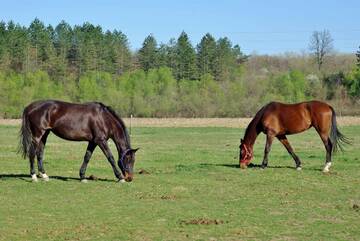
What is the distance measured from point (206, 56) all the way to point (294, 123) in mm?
78073

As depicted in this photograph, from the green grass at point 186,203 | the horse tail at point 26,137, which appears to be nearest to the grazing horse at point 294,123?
the green grass at point 186,203

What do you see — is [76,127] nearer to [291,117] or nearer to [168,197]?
[168,197]

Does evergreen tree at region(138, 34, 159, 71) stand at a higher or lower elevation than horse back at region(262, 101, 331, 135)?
higher

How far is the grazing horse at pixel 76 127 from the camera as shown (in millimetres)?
15180

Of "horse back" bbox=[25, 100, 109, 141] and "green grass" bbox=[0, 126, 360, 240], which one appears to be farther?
"horse back" bbox=[25, 100, 109, 141]

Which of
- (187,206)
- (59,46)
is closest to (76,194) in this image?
(187,206)

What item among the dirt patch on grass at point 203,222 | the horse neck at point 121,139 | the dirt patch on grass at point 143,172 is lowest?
the dirt patch on grass at point 143,172

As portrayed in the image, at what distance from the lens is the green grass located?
31.2ft

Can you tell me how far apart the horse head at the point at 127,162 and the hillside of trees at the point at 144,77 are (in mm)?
59129

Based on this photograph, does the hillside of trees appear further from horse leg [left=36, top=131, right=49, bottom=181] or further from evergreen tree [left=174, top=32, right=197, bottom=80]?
horse leg [left=36, top=131, right=49, bottom=181]

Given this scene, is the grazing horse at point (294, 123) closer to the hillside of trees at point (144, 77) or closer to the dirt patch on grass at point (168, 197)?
the dirt patch on grass at point (168, 197)

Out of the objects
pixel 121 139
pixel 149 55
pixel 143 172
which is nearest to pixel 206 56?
pixel 149 55

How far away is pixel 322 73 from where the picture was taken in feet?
321

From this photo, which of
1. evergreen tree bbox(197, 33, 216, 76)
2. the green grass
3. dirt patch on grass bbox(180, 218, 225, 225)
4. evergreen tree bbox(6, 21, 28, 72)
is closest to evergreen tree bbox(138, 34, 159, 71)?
evergreen tree bbox(197, 33, 216, 76)
